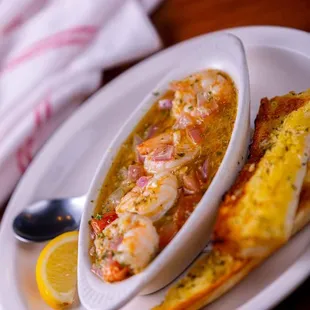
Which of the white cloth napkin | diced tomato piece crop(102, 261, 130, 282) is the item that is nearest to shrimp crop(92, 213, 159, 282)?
diced tomato piece crop(102, 261, 130, 282)

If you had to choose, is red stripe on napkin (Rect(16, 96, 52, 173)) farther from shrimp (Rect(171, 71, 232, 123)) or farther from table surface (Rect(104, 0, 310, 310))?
shrimp (Rect(171, 71, 232, 123))

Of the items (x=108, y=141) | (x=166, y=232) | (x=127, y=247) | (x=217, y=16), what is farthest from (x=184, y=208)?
(x=217, y=16)

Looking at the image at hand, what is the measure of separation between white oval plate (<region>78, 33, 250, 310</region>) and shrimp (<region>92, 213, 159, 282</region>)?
34mm

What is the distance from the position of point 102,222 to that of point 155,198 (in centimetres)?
25

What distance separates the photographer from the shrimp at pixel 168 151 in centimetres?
208

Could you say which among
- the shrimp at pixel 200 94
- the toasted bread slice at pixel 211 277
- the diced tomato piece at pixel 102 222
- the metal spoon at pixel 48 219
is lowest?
the metal spoon at pixel 48 219

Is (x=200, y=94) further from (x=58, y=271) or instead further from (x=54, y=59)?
(x=54, y=59)

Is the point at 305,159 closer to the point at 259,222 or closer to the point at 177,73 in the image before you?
the point at 259,222

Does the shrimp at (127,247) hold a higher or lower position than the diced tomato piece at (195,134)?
higher

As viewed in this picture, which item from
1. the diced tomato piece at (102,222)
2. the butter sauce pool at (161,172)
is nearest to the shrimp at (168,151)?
the butter sauce pool at (161,172)

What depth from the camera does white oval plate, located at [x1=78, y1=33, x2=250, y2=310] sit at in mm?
1771

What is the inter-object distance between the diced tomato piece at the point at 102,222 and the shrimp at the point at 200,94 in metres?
0.49

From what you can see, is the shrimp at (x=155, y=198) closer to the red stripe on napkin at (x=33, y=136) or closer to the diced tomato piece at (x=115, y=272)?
the diced tomato piece at (x=115, y=272)

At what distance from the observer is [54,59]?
3.17m
